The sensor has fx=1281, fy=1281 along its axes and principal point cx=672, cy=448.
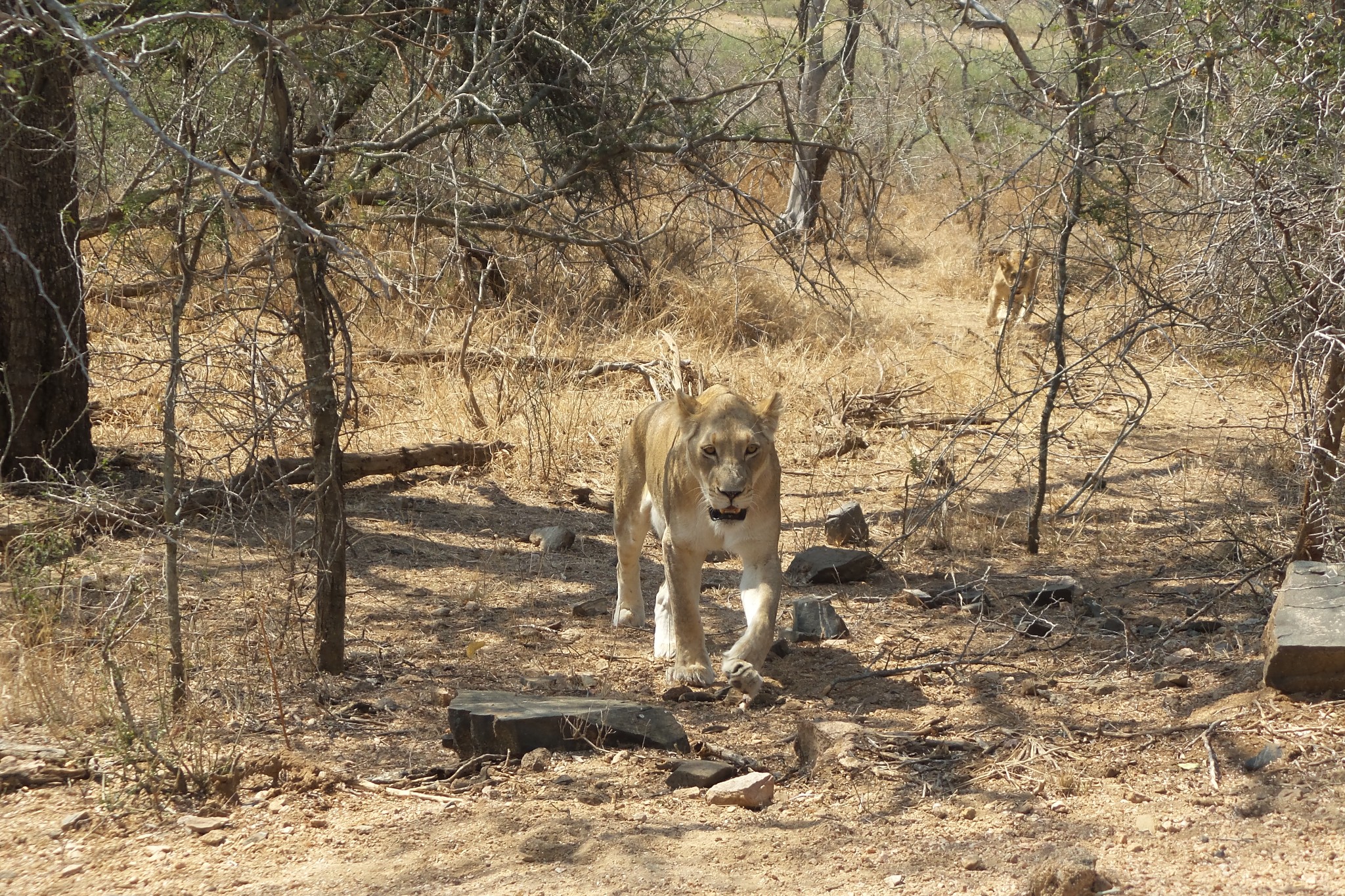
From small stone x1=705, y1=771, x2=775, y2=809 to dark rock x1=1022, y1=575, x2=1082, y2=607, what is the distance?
291 cm

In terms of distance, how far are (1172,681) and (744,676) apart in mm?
1900

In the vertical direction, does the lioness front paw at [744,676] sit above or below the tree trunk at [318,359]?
below

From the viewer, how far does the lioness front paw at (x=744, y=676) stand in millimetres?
5730

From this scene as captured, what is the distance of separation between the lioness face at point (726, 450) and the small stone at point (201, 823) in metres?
2.51

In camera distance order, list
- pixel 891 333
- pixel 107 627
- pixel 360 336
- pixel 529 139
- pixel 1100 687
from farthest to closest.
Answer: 1. pixel 891 333
2. pixel 360 336
3. pixel 529 139
4. pixel 1100 687
5. pixel 107 627

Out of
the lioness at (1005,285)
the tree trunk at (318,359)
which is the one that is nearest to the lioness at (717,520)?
the tree trunk at (318,359)

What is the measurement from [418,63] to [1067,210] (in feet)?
12.8

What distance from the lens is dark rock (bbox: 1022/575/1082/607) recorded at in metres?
7.16

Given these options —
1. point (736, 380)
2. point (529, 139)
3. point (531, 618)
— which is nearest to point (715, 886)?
point (531, 618)

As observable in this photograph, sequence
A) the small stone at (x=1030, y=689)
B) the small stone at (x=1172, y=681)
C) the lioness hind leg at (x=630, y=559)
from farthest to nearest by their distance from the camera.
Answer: the lioness hind leg at (x=630, y=559) → the small stone at (x=1030, y=689) → the small stone at (x=1172, y=681)

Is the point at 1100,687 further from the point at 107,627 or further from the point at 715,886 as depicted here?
the point at 107,627

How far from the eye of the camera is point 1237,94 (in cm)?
648

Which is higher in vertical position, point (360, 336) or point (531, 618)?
point (360, 336)

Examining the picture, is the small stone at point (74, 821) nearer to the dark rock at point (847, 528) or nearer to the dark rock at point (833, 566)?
the dark rock at point (833, 566)
